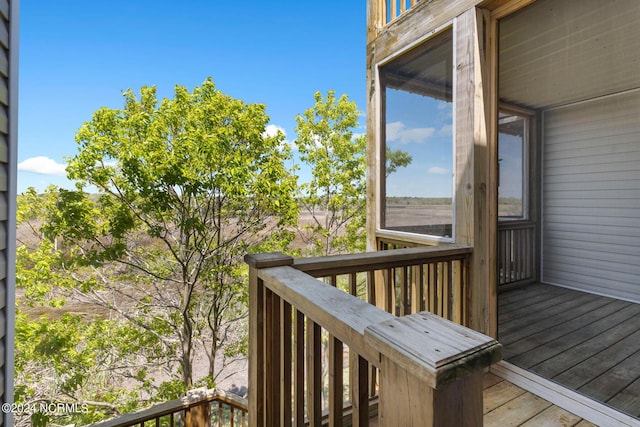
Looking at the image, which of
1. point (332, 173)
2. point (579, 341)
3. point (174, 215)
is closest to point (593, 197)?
point (579, 341)

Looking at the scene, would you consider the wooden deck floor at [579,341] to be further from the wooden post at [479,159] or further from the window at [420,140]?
the window at [420,140]

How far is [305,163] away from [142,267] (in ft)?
16.4

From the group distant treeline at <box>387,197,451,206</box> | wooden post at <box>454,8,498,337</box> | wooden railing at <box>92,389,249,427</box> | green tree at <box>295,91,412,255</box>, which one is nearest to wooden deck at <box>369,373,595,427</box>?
wooden post at <box>454,8,498,337</box>

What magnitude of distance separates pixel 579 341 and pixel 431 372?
2.72 m

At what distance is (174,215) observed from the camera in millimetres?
6371

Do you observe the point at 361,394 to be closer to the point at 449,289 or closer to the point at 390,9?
the point at 449,289

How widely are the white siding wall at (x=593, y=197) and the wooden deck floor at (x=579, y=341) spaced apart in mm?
292

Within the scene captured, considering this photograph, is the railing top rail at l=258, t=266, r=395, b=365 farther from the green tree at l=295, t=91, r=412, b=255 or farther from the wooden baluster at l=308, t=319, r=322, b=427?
the green tree at l=295, t=91, r=412, b=255

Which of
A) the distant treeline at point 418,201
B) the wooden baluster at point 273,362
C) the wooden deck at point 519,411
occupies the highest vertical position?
the distant treeline at point 418,201

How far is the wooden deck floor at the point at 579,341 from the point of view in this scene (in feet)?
5.84

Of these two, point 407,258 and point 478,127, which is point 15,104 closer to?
point 407,258

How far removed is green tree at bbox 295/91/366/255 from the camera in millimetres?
9180

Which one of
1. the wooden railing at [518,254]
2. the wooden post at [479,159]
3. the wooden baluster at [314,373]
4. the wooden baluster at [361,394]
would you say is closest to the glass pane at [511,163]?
the wooden railing at [518,254]

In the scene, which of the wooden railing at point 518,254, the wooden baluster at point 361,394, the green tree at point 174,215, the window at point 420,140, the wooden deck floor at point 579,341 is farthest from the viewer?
the green tree at point 174,215
